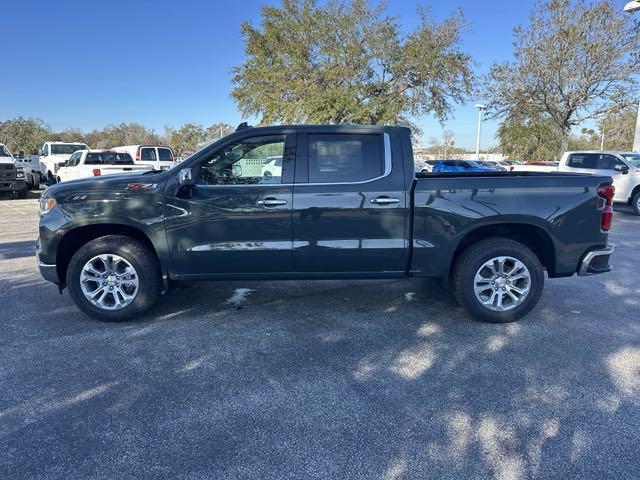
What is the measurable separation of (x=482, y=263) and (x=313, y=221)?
169 centimetres

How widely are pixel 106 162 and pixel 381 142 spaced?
14414mm

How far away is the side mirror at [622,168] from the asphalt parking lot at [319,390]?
384 inches

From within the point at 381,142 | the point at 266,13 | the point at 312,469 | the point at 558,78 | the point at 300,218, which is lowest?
the point at 312,469

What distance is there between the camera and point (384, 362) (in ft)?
12.2

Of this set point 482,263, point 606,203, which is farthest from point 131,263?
point 606,203

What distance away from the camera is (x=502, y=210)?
4328 mm

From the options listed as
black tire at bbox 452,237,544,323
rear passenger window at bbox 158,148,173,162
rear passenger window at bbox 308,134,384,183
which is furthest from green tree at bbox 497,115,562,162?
rear passenger window at bbox 308,134,384,183

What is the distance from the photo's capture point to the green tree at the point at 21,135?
155ft

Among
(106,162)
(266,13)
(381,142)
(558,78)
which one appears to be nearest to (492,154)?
(558,78)

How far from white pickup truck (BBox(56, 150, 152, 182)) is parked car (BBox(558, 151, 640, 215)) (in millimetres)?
13862

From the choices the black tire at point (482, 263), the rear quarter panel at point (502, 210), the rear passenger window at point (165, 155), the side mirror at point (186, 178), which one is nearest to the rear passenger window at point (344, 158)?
the rear quarter panel at point (502, 210)

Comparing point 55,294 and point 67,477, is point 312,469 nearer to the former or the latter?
point 67,477

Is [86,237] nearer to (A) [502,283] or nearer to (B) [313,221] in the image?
(B) [313,221]

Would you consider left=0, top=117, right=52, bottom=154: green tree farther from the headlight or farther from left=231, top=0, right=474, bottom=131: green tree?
the headlight
